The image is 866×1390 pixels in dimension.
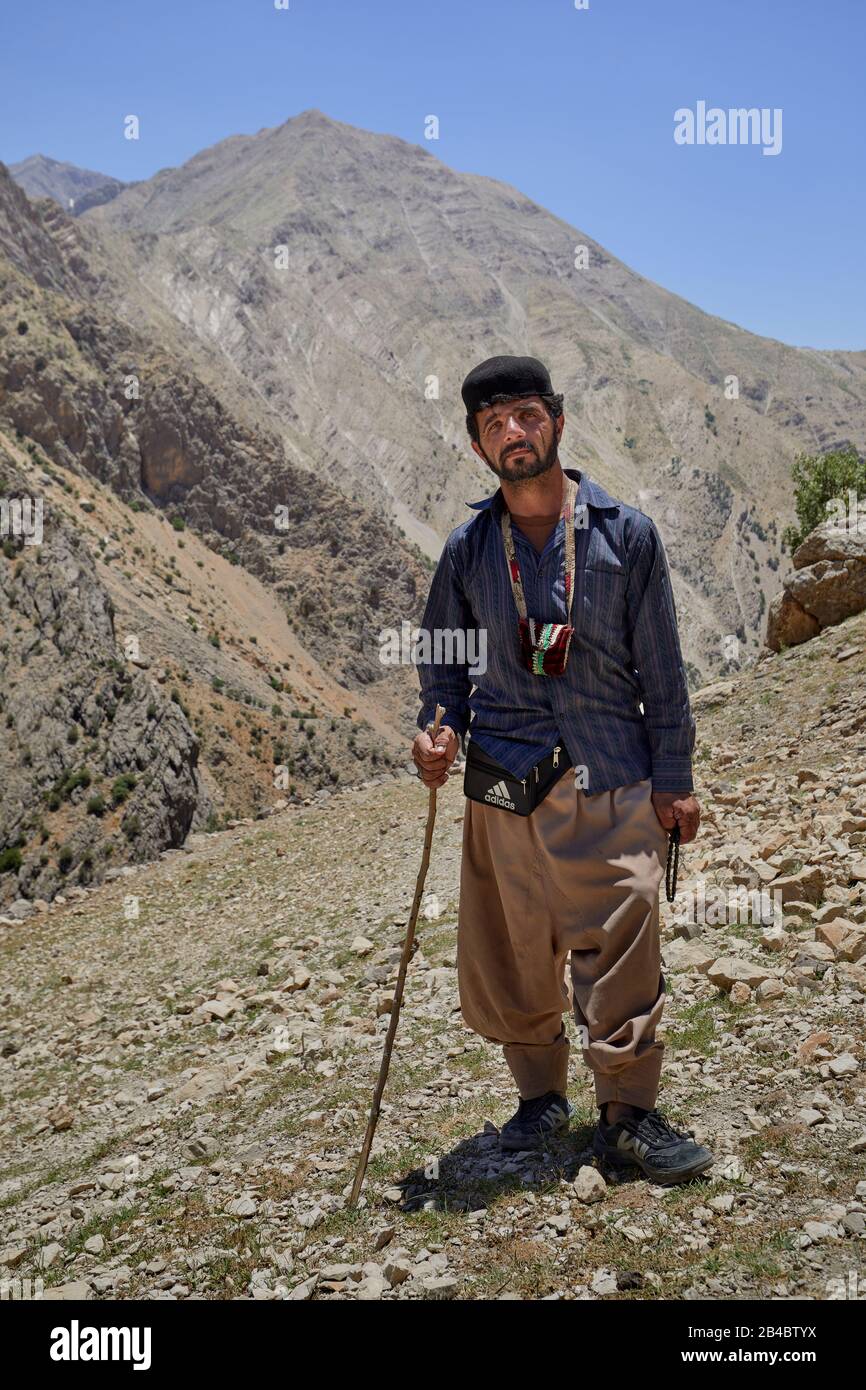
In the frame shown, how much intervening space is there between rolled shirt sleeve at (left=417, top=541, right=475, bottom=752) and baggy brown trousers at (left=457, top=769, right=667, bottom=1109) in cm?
33

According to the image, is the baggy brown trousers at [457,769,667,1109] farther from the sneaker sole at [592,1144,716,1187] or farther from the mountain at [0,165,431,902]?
the mountain at [0,165,431,902]

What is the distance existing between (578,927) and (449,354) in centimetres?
11582

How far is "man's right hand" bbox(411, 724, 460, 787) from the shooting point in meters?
3.42

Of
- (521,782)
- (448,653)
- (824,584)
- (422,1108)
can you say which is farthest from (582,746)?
(824,584)

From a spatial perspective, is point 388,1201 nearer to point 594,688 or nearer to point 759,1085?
point 759,1085

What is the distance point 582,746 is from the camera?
3260 mm

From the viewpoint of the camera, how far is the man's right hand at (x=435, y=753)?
3422mm

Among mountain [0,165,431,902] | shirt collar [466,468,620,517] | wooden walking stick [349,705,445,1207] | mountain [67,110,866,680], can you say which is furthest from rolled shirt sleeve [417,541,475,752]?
mountain [67,110,866,680]

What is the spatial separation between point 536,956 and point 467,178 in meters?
208

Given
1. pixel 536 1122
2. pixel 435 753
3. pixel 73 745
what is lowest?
pixel 73 745

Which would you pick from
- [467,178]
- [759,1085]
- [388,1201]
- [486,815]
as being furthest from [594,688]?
[467,178]

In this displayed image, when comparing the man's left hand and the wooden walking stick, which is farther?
the wooden walking stick

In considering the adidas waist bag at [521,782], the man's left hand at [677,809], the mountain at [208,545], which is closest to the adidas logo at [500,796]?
the adidas waist bag at [521,782]

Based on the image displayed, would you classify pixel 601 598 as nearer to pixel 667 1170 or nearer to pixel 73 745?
→ pixel 667 1170
